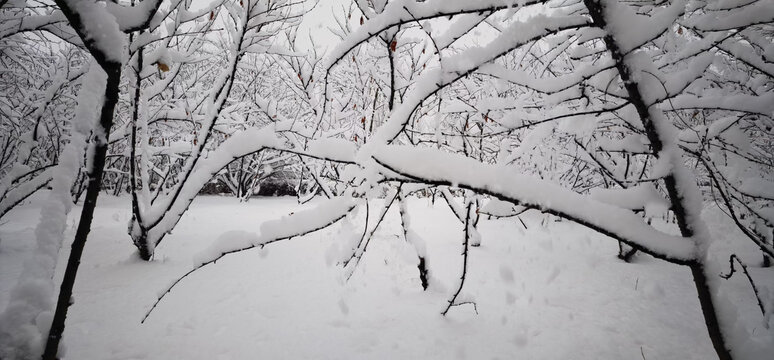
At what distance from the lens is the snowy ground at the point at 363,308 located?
1.75 m

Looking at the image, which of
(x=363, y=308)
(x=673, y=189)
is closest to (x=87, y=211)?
(x=363, y=308)

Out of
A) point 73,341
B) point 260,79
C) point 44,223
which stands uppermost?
point 260,79

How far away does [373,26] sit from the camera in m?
1.05

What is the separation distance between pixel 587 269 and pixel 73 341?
4075 mm

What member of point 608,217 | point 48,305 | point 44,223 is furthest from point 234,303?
point 608,217

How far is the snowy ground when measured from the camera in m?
1.75

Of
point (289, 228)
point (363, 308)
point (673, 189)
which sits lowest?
point (363, 308)

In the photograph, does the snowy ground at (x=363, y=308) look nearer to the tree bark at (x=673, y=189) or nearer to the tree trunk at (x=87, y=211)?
the tree trunk at (x=87, y=211)

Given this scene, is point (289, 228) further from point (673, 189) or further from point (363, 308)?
point (363, 308)

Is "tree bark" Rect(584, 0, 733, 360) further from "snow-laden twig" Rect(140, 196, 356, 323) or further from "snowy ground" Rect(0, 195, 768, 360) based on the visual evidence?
"snow-laden twig" Rect(140, 196, 356, 323)

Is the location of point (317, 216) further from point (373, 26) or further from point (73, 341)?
point (73, 341)

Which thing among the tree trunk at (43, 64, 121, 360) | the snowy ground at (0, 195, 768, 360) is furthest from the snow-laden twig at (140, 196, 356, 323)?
the snowy ground at (0, 195, 768, 360)

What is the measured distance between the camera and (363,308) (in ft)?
7.25

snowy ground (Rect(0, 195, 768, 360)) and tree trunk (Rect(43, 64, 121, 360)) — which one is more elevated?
tree trunk (Rect(43, 64, 121, 360))
